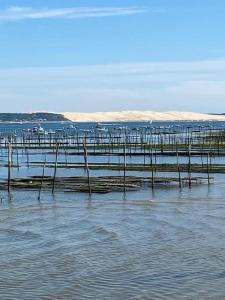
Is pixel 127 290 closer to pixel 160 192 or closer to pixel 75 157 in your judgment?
pixel 160 192

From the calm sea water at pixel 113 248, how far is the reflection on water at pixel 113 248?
0.07 feet

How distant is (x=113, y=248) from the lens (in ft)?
62.0

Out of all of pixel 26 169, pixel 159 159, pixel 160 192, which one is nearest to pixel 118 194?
pixel 160 192

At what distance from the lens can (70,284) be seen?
1495cm

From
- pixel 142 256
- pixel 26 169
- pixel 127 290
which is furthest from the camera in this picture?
pixel 26 169

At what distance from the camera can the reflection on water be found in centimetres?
1450

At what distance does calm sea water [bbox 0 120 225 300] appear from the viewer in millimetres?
14500

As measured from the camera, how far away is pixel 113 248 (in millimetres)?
18906

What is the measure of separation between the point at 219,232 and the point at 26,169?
105 ft

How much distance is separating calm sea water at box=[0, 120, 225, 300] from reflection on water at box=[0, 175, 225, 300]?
0.9 inches

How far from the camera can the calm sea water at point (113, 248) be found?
47.6ft

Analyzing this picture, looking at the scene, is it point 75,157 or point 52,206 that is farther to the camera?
point 75,157

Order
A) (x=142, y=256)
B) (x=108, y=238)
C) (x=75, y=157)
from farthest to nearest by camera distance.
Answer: (x=75, y=157) < (x=108, y=238) < (x=142, y=256)

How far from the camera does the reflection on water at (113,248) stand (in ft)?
47.6
